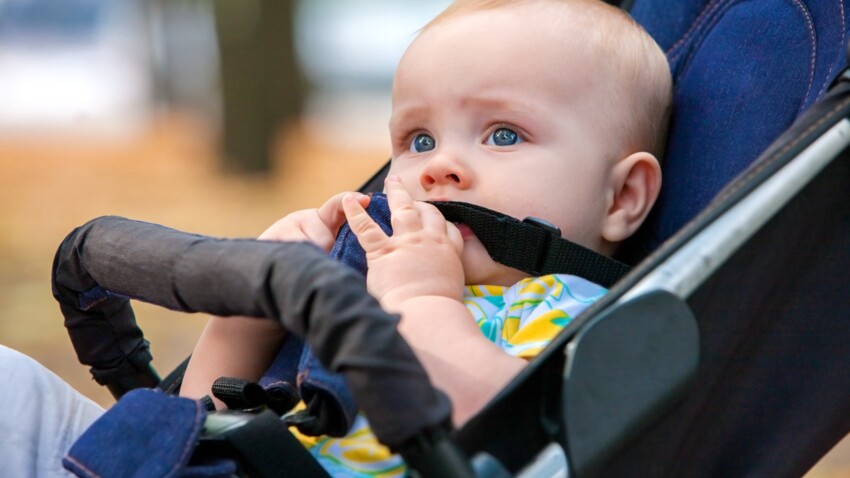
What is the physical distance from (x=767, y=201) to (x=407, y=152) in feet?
2.51

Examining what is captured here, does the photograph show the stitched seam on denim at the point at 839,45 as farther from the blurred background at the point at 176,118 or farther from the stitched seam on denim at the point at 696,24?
the blurred background at the point at 176,118

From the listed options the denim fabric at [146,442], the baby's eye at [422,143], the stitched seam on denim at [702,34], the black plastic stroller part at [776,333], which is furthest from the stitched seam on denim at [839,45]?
the denim fabric at [146,442]

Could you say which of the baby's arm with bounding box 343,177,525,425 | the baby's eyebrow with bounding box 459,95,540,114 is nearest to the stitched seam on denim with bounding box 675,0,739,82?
the baby's eyebrow with bounding box 459,95,540,114

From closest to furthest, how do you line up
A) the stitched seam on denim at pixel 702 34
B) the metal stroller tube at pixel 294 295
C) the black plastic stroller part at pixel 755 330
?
the metal stroller tube at pixel 294 295
the black plastic stroller part at pixel 755 330
the stitched seam on denim at pixel 702 34

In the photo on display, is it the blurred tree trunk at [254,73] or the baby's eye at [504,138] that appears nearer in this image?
the baby's eye at [504,138]

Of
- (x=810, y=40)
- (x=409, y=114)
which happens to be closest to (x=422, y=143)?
(x=409, y=114)

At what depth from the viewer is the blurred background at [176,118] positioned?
6.65 m

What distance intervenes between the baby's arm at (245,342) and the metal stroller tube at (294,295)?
31 centimetres

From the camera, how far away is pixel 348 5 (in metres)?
10.3

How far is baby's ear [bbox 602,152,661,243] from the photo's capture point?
1786mm

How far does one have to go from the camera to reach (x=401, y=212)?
1.52 meters

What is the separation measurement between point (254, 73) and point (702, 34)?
5.62 m

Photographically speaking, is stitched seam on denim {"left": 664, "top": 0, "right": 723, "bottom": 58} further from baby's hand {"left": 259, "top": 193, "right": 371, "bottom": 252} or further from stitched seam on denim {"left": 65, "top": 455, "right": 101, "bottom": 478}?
stitched seam on denim {"left": 65, "top": 455, "right": 101, "bottom": 478}

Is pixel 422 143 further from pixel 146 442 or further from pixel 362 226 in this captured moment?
pixel 146 442
